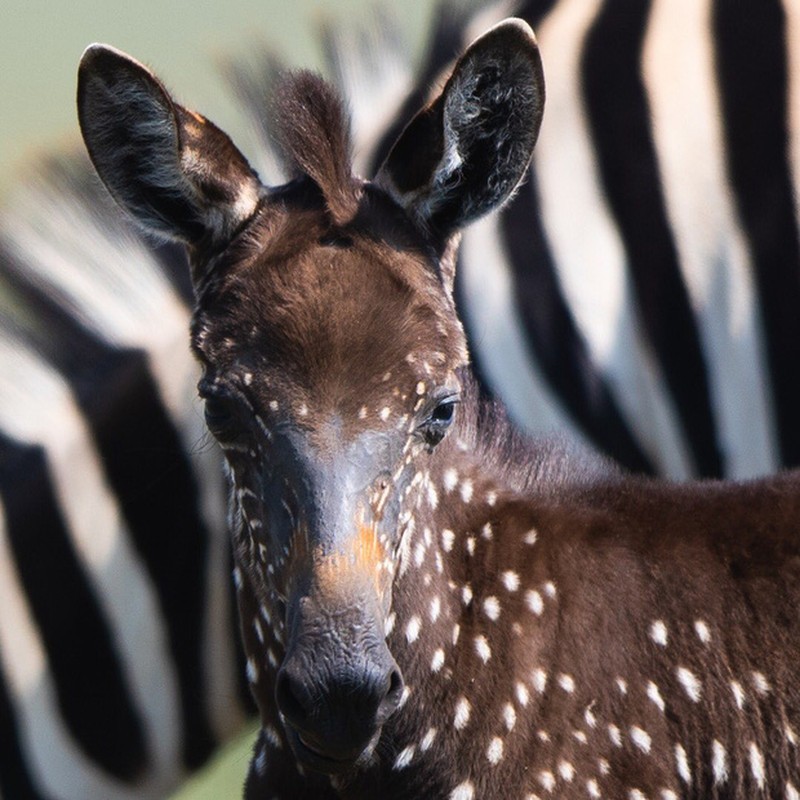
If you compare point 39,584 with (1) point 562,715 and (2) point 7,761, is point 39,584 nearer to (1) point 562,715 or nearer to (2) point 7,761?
(2) point 7,761

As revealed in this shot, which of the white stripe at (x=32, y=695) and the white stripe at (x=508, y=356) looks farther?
the white stripe at (x=508, y=356)

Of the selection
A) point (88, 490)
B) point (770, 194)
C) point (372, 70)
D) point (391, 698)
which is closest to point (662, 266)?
point (770, 194)

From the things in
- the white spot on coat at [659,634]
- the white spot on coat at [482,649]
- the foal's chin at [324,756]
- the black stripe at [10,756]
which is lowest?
the black stripe at [10,756]

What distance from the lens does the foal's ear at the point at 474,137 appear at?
432cm

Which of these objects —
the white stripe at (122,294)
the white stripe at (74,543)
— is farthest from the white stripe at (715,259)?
the white stripe at (74,543)

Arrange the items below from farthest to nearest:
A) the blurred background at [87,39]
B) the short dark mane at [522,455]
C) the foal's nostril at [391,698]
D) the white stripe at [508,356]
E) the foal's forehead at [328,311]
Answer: the blurred background at [87,39]
the white stripe at [508,356]
the short dark mane at [522,455]
the foal's forehead at [328,311]
the foal's nostril at [391,698]

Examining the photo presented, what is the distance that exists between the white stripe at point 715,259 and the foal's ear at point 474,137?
1.63 meters

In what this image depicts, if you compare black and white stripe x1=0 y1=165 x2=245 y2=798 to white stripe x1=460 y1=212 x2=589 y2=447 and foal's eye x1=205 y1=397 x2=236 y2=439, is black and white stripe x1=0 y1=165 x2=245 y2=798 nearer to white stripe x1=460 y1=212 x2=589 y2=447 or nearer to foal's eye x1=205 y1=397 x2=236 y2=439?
white stripe x1=460 y1=212 x2=589 y2=447

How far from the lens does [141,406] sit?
230 inches

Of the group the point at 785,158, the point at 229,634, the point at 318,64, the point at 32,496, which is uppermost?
the point at 318,64

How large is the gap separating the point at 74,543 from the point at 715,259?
2388 mm

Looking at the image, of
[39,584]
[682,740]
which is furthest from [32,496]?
[682,740]

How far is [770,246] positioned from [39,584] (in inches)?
108

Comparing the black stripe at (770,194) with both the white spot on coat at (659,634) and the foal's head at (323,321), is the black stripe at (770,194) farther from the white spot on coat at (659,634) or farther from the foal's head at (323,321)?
the foal's head at (323,321)
